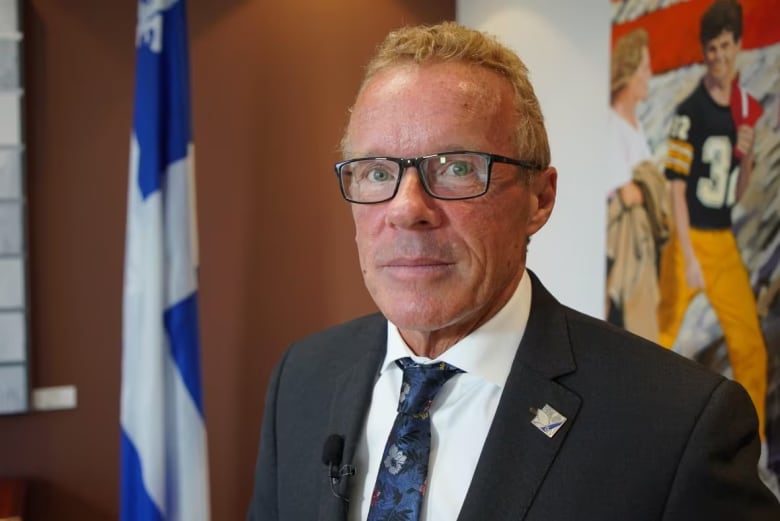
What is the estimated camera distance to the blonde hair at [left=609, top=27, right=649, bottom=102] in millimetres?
2025

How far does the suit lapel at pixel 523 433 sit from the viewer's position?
896mm

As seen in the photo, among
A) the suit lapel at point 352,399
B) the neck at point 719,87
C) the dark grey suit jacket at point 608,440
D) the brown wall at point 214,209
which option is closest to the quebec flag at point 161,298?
the brown wall at point 214,209

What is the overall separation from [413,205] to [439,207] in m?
0.04

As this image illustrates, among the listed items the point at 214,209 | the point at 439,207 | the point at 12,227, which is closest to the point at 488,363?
the point at 439,207

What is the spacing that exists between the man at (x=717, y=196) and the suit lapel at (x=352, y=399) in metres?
1.04

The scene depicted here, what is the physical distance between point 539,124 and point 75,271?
201 cm

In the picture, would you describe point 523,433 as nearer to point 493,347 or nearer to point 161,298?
point 493,347

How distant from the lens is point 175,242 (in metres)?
2.25

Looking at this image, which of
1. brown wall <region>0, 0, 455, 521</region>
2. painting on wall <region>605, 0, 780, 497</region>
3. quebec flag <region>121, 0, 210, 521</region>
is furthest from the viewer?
brown wall <region>0, 0, 455, 521</region>

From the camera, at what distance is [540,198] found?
1070 millimetres

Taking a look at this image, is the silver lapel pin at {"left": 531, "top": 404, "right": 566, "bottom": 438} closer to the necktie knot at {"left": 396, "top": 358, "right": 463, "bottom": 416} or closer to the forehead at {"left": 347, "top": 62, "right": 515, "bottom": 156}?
the necktie knot at {"left": 396, "top": 358, "right": 463, "bottom": 416}

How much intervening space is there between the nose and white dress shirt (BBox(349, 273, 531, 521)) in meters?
0.21

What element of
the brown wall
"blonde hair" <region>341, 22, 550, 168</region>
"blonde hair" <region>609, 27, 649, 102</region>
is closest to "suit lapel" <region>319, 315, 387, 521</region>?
"blonde hair" <region>341, 22, 550, 168</region>

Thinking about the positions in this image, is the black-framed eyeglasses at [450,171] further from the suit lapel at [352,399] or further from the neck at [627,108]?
the neck at [627,108]
